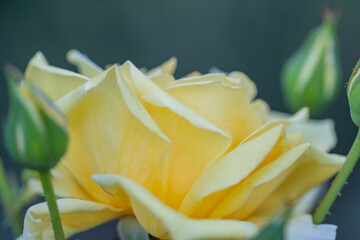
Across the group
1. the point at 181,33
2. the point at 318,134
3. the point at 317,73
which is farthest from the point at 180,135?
the point at 181,33

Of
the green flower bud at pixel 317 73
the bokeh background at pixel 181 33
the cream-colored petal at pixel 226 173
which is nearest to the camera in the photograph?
the cream-colored petal at pixel 226 173

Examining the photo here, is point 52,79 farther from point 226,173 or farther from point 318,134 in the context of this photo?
point 318,134

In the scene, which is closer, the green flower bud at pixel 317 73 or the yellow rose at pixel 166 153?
the yellow rose at pixel 166 153

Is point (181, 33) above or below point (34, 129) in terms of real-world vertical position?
below

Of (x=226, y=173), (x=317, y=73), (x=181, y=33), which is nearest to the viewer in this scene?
(x=226, y=173)

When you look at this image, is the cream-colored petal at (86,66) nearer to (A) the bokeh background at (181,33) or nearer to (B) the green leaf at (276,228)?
(B) the green leaf at (276,228)

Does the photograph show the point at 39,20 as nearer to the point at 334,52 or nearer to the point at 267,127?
the point at 334,52

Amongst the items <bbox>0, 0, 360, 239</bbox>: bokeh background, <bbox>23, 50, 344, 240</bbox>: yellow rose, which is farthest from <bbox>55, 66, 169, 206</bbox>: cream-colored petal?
<bbox>0, 0, 360, 239</bbox>: bokeh background

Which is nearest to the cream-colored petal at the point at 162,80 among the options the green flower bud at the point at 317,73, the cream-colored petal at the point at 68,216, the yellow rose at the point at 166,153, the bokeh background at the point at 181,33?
the yellow rose at the point at 166,153
